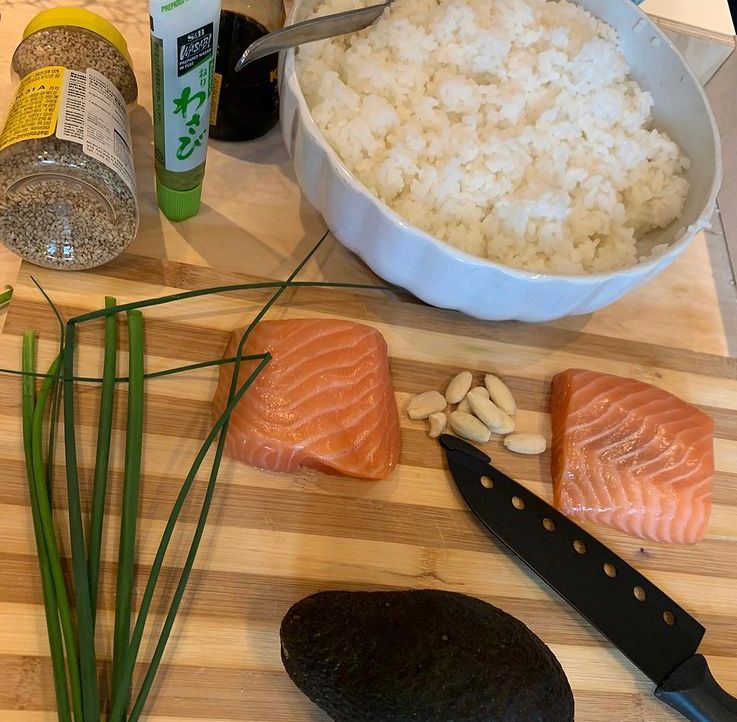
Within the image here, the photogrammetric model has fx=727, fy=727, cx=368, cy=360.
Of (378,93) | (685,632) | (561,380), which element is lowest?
(685,632)

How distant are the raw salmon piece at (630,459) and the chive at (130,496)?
0.59 metres

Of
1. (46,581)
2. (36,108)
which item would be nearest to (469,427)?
(46,581)

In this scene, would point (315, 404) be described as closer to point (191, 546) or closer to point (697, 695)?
point (191, 546)

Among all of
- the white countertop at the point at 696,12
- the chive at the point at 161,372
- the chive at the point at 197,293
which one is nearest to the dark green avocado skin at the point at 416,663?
the chive at the point at 161,372

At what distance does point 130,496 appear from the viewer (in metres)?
0.89

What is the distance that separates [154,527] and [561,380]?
2.07 feet

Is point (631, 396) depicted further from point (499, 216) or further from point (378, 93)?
point (378, 93)

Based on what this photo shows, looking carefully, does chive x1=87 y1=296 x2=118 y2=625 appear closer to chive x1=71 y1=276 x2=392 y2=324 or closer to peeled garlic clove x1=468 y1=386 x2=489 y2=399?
chive x1=71 y1=276 x2=392 y2=324

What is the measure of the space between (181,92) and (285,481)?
20.5 inches

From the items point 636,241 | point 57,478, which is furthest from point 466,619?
point 636,241

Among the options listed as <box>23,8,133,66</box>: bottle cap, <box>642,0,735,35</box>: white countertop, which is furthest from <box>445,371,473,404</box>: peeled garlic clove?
<box>642,0,735,35</box>: white countertop

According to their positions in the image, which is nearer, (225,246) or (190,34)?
(190,34)

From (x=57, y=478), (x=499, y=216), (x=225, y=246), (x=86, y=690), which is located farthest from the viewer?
(x=225, y=246)

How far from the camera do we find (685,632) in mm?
980
